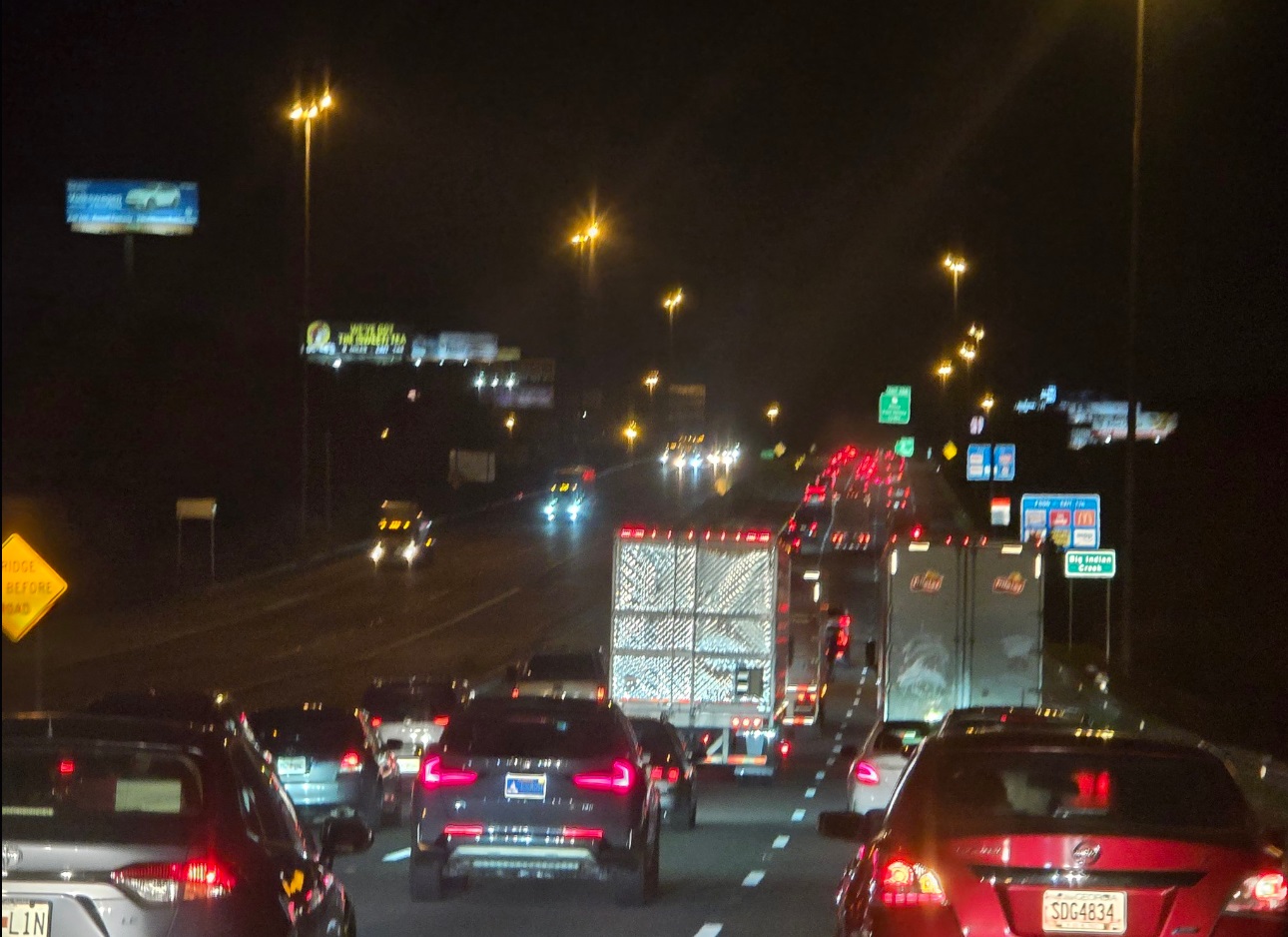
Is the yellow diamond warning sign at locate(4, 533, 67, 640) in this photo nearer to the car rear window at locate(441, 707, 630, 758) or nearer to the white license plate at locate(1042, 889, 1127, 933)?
the car rear window at locate(441, 707, 630, 758)

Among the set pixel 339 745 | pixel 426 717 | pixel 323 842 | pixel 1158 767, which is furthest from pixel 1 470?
pixel 426 717

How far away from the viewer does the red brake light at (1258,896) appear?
22.5ft

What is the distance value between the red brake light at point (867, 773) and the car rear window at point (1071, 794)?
1042 centimetres

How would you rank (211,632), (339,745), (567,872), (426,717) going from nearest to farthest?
(567,872) < (339,745) < (426,717) < (211,632)

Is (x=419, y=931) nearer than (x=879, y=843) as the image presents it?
No

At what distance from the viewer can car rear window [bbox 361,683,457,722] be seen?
2359 centimetres

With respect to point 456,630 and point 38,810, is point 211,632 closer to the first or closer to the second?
point 456,630

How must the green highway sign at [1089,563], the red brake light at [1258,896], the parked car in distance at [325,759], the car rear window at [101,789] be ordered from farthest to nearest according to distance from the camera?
the green highway sign at [1089,563] < the parked car in distance at [325,759] < the red brake light at [1258,896] < the car rear window at [101,789]

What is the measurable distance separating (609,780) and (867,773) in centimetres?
521

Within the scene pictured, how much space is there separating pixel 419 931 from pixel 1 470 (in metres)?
8.85

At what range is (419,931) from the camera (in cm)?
1238

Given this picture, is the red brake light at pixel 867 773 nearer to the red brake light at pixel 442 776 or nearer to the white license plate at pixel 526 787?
the white license plate at pixel 526 787

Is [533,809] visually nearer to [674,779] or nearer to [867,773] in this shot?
[867,773]

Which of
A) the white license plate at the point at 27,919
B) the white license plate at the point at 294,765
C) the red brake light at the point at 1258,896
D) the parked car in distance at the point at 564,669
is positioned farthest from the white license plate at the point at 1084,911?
the parked car in distance at the point at 564,669
